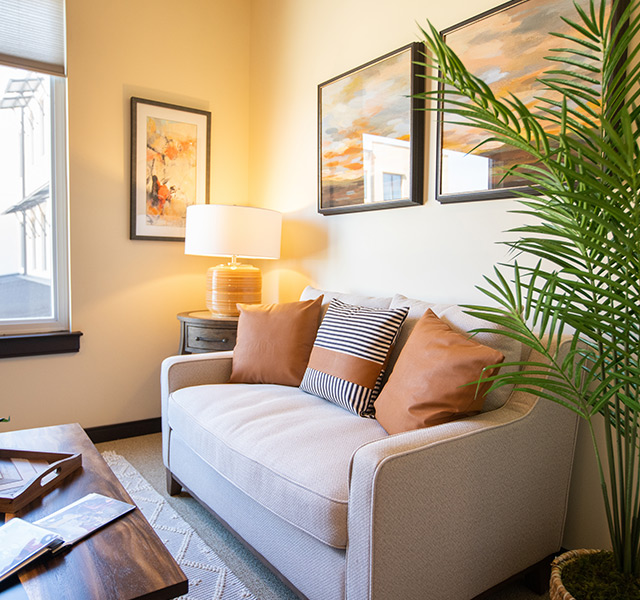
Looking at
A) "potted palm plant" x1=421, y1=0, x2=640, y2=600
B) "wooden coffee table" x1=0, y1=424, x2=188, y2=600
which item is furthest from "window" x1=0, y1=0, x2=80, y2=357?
"potted palm plant" x1=421, y1=0, x2=640, y2=600

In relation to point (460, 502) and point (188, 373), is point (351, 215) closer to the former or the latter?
point (188, 373)

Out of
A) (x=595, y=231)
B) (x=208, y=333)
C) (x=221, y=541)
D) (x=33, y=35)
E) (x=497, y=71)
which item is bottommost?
(x=221, y=541)

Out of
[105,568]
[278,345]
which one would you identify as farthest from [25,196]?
[105,568]

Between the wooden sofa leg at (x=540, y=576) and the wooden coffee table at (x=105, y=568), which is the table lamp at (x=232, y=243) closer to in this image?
the wooden coffee table at (x=105, y=568)

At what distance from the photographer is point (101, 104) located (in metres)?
2.91

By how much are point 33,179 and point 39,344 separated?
2.92ft

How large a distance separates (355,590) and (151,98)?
2837 mm

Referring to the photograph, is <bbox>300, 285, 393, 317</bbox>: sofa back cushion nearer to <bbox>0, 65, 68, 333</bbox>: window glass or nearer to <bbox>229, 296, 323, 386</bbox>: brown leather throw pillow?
<bbox>229, 296, 323, 386</bbox>: brown leather throw pillow

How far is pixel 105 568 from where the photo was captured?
1040mm

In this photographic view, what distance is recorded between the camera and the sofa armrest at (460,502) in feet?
3.95

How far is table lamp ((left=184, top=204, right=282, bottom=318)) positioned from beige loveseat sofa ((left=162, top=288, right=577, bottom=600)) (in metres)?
1.02

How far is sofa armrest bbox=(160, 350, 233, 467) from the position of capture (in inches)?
88.6

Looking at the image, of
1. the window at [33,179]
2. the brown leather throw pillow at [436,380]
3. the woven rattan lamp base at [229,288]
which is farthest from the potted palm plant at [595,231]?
the window at [33,179]

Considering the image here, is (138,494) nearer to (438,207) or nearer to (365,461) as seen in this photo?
(365,461)
